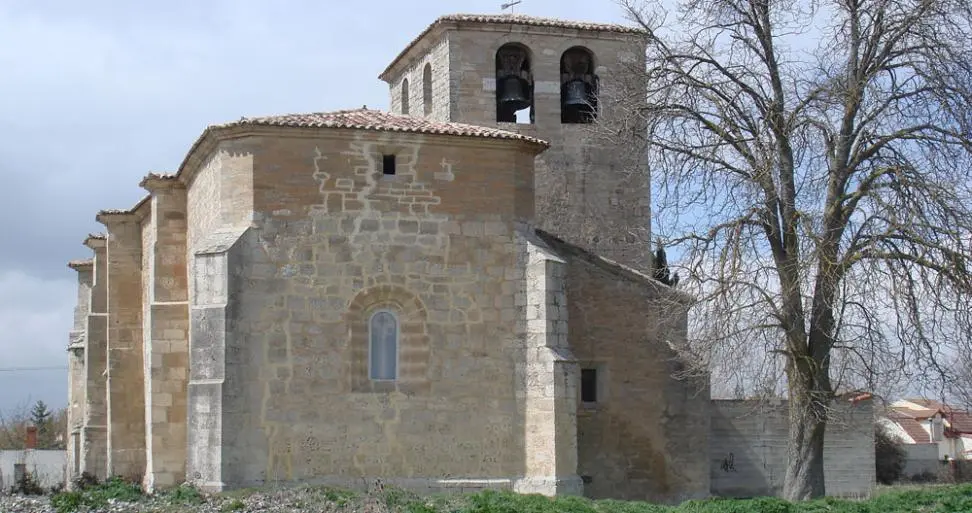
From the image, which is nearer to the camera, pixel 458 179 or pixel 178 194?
pixel 458 179

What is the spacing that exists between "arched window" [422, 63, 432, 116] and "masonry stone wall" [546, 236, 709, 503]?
5810 mm

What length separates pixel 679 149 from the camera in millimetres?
19656

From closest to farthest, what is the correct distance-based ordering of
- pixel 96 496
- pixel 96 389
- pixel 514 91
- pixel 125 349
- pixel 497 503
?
pixel 497 503
pixel 96 496
pixel 125 349
pixel 514 91
pixel 96 389

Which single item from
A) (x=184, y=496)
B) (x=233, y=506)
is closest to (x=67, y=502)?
(x=184, y=496)

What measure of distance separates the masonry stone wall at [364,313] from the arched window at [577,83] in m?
6.40

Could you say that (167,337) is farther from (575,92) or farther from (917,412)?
(917,412)

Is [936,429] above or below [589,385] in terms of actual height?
below

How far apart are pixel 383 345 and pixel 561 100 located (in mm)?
8432

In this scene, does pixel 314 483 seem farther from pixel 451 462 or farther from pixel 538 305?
pixel 538 305

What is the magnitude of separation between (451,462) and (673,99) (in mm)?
6006

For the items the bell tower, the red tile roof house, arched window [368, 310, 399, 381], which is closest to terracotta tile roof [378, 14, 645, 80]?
the bell tower

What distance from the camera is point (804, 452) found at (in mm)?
19844

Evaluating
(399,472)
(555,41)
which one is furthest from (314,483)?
(555,41)

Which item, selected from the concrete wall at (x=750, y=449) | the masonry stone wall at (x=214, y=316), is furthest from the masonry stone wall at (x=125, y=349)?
the concrete wall at (x=750, y=449)
